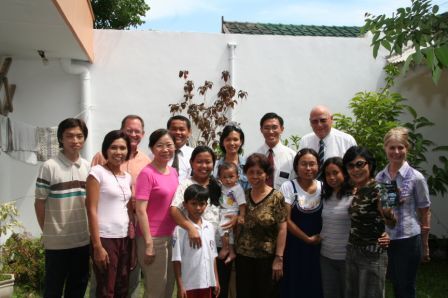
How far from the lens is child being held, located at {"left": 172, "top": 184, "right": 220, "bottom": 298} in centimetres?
296

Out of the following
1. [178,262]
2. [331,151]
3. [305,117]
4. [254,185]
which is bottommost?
[178,262]

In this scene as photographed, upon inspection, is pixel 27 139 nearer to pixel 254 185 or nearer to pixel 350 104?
pixel 254 185

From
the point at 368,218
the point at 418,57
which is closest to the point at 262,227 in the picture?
the point at 368,218

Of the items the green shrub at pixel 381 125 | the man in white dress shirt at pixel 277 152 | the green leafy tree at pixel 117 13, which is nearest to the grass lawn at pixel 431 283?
the green shrub at pixel 381 125

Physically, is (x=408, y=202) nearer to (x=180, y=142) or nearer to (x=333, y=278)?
(x=333, y=278)

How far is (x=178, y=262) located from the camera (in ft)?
9.70

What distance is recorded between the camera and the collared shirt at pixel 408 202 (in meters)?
3.22

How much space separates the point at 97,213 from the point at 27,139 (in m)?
2.38

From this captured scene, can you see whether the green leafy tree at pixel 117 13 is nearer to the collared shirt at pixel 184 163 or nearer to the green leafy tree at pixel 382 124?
the green leafy tree at pixel 382 124

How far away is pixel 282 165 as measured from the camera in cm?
373

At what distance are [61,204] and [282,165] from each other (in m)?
1.74

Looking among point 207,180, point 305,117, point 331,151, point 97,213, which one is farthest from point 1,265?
point 305,117

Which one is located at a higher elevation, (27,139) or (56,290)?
(27,139)

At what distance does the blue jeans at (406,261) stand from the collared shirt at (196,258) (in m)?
1.32
